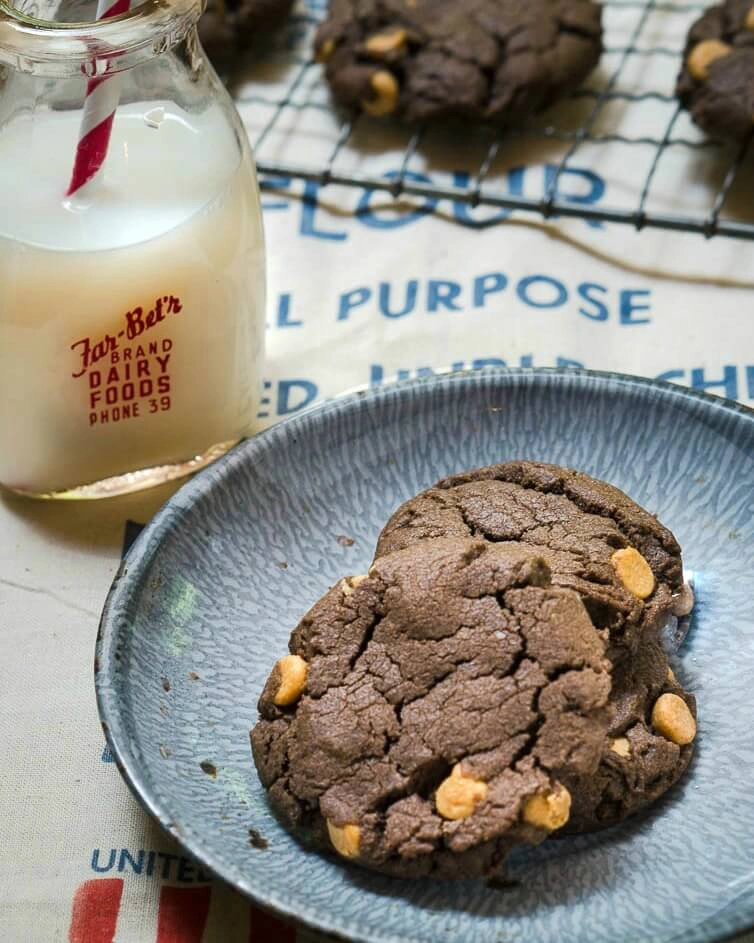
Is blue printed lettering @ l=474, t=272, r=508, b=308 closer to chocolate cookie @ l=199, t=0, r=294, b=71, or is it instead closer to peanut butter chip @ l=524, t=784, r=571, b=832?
chocolate cookie @ l=199, t=0, r=294, b=71

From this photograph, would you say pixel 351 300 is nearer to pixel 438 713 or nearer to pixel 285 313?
pixel 285 313

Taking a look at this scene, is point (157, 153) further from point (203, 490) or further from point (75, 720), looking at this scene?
point (75, 720)

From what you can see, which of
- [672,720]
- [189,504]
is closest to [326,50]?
[189,504]

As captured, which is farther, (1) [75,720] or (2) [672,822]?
(1) [75,720]

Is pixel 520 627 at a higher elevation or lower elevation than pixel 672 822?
higher

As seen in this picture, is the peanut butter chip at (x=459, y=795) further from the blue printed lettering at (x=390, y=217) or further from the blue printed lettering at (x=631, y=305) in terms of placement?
the blue printed lettering at (x=390, y=217)

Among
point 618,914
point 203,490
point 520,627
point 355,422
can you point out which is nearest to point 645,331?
point 355,422

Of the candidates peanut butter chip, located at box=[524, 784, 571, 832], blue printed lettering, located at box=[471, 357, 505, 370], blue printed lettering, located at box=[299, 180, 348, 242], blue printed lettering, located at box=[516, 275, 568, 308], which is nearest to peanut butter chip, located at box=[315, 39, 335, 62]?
blue printed lettering, located at box=[299, 180, 348, 242]

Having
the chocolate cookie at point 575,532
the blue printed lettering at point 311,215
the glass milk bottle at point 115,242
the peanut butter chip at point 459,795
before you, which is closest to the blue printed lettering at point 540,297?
the blue printed lettering at point 311,215
